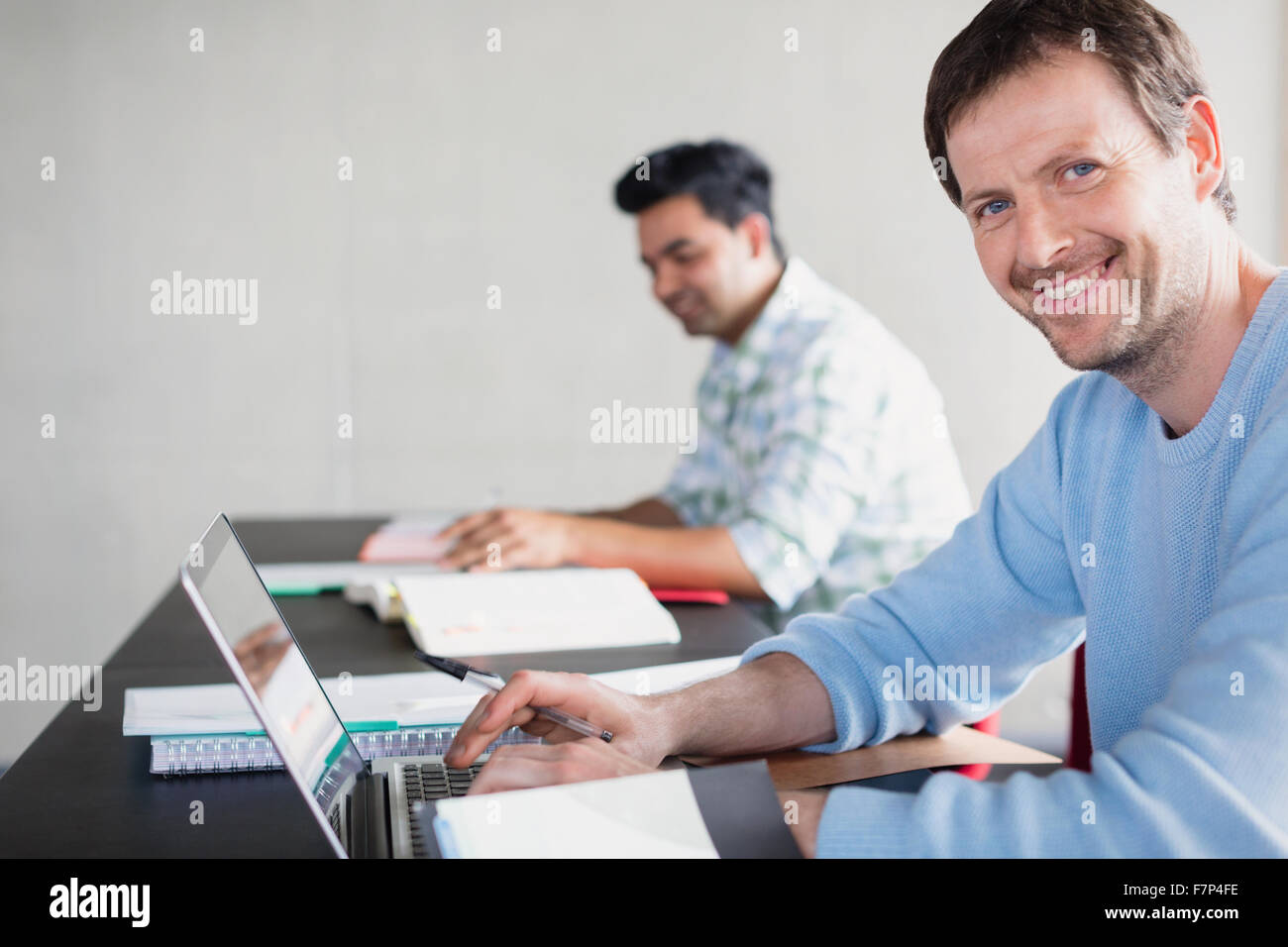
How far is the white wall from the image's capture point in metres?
3.51

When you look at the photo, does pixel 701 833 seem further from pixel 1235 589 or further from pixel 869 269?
pixel 869 269

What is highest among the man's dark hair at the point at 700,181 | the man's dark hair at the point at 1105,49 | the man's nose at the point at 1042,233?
the man's dark hair at the point at 700,181

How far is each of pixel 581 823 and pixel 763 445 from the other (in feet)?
5.08

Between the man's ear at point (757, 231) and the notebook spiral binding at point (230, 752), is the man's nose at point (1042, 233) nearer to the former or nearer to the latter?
the notebook spiral binding at point (230, 752)

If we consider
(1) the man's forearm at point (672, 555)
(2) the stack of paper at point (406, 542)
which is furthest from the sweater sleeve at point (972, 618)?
(2) the stack of paper at point (406, 542)

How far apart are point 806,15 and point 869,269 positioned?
2.48 ft

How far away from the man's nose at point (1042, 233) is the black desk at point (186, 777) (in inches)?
24.5

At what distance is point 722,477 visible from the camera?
2660 millimetres

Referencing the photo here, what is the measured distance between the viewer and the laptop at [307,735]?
29.6 inches

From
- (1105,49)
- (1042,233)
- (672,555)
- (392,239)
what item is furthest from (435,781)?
(392,239)

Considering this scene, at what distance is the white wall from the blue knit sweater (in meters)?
2.47

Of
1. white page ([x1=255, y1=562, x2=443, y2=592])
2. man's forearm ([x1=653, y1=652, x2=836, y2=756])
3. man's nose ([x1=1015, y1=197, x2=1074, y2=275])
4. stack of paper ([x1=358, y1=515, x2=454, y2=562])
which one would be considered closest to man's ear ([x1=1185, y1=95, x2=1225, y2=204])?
man's nose ([x1=1015, y1=197, x2=1074, y2=275])

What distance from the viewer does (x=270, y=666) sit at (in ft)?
2.67
